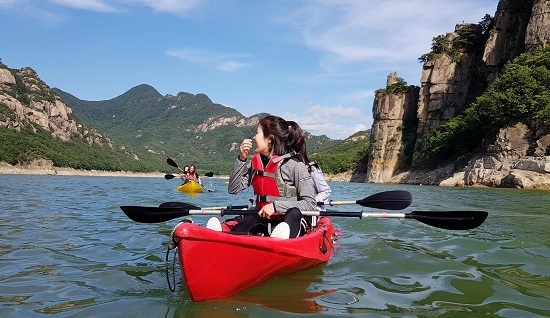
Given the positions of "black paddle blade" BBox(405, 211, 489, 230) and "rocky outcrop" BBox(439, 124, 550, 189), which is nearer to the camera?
"black paddle blade" BBox(405, 211, 489, 230)

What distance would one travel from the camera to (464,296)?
11.6 feet

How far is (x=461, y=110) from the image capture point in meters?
47.5

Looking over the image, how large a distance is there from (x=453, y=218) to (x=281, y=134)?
6.71ft

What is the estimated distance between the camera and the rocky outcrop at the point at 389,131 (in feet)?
176

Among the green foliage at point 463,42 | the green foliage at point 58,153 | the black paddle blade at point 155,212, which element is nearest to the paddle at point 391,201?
the black paddle blade at point 155,212

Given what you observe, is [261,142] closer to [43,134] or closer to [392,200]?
[392,200]

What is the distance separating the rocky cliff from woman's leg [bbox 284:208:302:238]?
86.4 ft

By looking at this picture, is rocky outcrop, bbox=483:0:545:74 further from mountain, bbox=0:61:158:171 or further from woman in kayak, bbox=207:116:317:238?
mountain, bbox=0:61:158:171

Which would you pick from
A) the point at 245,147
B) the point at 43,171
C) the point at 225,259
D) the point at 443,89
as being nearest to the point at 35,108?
the point at 43,171

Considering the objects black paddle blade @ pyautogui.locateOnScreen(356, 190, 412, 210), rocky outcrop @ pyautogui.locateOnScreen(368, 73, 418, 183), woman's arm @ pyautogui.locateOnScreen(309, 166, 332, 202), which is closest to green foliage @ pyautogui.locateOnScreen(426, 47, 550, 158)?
rocky outcrop @ pyautogui.locateOnScreen(368, 73, 418, 183)

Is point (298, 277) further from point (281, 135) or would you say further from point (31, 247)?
point (31, 247)

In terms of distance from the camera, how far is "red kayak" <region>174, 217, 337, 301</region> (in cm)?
300

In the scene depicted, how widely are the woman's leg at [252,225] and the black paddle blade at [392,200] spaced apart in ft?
6.11

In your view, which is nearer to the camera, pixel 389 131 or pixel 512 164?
pixel 512 164
